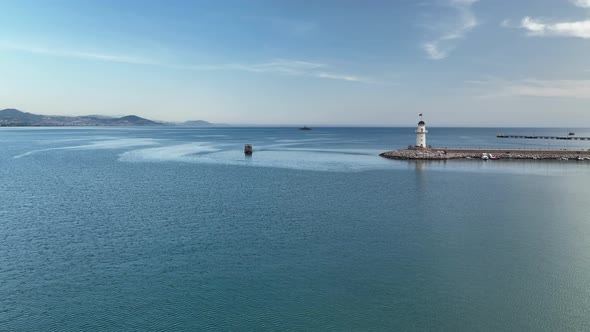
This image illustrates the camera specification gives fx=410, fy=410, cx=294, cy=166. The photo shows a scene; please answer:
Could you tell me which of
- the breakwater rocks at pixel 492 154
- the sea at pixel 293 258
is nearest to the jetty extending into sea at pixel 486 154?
the breakwater rocks at pixel 492 154

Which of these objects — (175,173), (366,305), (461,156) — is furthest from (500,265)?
(461,156)

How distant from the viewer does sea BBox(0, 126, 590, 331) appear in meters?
14.8

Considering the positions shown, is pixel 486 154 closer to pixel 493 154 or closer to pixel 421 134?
pixel 493 154

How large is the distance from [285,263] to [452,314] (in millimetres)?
7724

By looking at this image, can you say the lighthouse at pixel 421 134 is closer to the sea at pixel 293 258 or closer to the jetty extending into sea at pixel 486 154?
the jetty extending into sea at pixel 486 154

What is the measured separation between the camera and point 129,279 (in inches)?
695

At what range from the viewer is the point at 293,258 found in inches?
792

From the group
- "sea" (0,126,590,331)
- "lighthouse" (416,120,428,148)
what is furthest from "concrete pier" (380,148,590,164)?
"sea" (0,126,590,331)

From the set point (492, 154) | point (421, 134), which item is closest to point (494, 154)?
point (492, 154)

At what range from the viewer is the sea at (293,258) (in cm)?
1476

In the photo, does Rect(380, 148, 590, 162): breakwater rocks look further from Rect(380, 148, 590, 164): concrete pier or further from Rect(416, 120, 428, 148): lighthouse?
Rect(416, 120, 428, 148): lighthouse

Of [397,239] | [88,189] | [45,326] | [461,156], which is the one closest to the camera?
[45,326]

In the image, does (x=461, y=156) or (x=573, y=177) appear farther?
(x=461, y=156)

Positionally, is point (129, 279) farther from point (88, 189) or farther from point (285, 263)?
point (88, 189)
